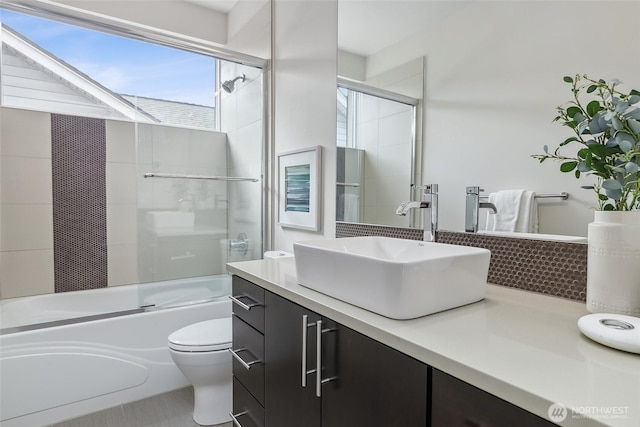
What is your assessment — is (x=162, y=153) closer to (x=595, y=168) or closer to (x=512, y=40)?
(x=512, y=40)

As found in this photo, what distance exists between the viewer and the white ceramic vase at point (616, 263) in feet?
2.51

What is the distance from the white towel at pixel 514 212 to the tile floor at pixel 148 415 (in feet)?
5.64

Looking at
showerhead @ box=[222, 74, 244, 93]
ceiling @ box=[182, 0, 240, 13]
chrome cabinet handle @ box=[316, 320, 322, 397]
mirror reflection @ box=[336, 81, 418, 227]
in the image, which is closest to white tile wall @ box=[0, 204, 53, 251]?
showerhead @ box=[222, 74, 244, 93]

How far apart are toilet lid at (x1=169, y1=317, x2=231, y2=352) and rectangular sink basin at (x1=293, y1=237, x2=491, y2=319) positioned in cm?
90

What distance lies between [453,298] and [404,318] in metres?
0.18

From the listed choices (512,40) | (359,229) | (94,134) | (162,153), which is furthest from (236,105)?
(512,40)

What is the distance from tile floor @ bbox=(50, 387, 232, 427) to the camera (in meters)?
1.83

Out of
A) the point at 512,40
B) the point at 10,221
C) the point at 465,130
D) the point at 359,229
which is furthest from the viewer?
the point at 10,221

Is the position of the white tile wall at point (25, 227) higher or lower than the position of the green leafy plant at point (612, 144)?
lower

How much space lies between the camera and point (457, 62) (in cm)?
128

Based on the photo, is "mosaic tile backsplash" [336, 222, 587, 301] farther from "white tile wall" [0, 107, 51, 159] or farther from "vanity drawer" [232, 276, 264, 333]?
"white tile wall" [0, 107, 51, 159]

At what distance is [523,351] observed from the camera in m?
0.63

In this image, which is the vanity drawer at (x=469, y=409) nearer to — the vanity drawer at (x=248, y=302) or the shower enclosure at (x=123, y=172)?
the vanity drawer at (x=248, y=302)

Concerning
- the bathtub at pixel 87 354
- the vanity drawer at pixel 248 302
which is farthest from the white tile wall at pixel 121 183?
the vanity drawer at pixel 248 302
